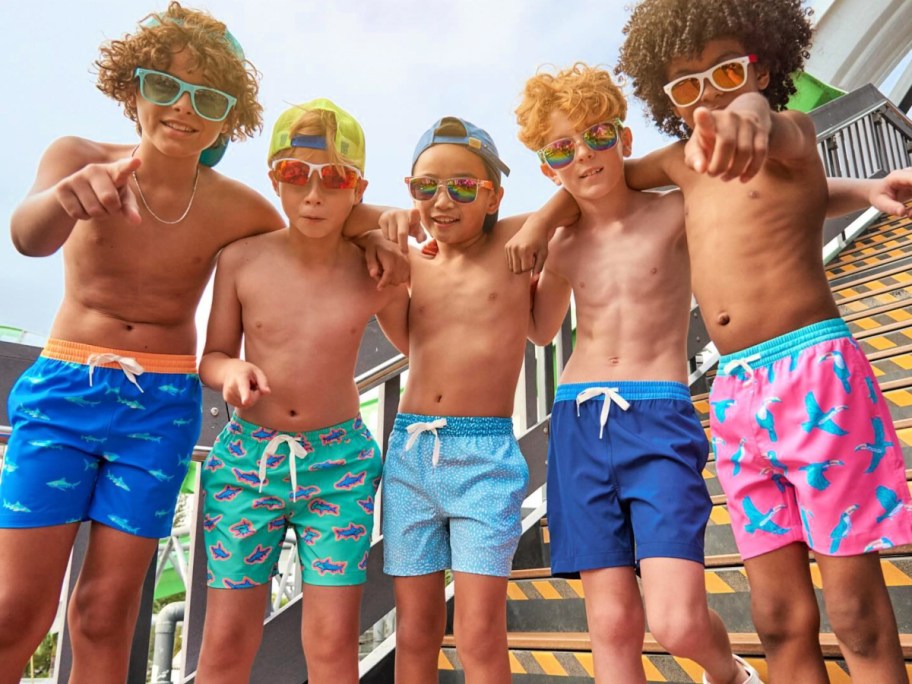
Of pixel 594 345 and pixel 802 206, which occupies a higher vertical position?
pixel 802 206

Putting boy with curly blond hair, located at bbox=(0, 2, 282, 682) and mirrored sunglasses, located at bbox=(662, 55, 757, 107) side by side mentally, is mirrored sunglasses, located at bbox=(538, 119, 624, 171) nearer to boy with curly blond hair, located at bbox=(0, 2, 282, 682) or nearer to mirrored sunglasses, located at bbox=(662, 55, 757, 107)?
mirrored sunglasses, located at bbox=(662, 55, 757, 107)

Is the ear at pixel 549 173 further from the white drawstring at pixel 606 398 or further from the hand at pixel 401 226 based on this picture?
the white drawstring at pixel 606 398

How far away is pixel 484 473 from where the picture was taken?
1932mm

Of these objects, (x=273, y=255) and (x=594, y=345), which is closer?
(x=594, y=345)

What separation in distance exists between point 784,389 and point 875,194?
437 millimetres

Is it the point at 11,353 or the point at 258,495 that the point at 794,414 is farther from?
the point at 11,353

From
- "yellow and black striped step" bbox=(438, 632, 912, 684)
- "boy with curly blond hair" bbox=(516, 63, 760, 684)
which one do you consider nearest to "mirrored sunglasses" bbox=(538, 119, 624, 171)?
"boy with curly blond hair" bbox=(516, 63, 760, 684)

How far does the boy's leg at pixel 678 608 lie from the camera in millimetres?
1569

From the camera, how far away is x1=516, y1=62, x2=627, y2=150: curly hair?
1.91m

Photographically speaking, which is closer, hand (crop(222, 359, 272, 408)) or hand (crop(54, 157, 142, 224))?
hand (crop(54, 157, 142, 224))

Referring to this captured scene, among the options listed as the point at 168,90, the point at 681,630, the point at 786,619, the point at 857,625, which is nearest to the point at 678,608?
the point at 681,630

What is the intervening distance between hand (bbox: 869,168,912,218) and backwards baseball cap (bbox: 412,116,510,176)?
100 cm

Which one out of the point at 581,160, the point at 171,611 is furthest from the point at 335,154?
the point at 171,611

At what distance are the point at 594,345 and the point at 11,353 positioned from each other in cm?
141
